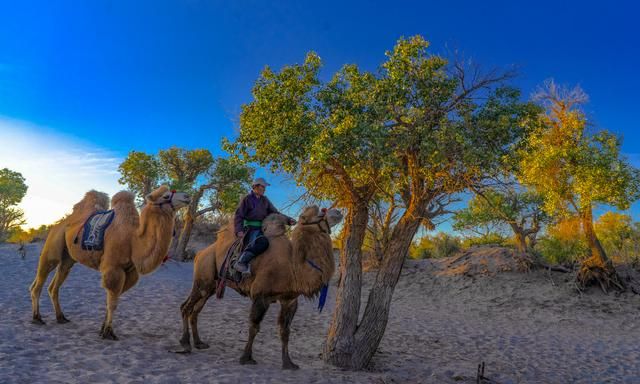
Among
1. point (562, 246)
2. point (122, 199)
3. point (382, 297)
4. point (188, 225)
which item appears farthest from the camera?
point (188, 225)

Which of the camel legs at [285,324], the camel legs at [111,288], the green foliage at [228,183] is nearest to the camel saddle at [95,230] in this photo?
the camel legs at [111,288]

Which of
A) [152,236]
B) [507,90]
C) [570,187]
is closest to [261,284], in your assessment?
[152,236]

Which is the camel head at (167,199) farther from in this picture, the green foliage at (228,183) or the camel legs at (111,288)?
the green foliage at (228,183)

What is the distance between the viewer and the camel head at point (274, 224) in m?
6.65

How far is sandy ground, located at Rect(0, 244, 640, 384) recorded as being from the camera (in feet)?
18.9

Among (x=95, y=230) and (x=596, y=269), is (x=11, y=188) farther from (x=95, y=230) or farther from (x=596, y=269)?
(x=596, y=269)

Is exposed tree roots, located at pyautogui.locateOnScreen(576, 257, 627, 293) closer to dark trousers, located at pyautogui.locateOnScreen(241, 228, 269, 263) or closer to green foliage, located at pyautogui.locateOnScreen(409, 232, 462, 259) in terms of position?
green foliage, located at pyautogui.locateOnScreen(409, 232, 462, 259)

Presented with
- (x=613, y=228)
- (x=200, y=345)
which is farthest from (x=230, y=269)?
(x=613, y=228)

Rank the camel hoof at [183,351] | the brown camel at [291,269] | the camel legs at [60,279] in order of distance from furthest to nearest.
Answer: the camel legs at [60,279] < the camel hoof at [183,351] < the brown camel at [291,269]

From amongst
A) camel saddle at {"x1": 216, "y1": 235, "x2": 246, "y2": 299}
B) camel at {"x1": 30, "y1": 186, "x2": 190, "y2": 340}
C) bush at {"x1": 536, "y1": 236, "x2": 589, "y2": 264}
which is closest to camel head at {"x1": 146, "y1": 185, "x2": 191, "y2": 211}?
camel at {"x1": 30, "y1": 186, "x2": 190, "y2": 340}

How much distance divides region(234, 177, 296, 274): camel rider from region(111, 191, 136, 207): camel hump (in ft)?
7.68

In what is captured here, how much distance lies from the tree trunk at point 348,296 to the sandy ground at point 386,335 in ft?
1.39

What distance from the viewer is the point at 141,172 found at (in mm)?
27281

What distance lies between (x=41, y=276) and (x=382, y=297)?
20.4 ft
